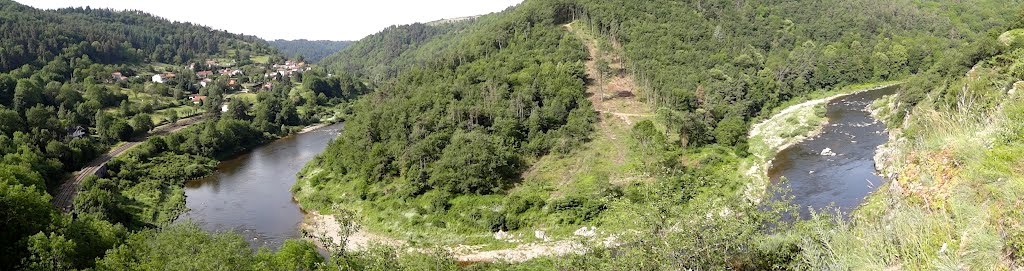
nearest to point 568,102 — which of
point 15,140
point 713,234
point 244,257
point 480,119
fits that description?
point 480,119

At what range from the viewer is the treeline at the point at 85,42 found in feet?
364

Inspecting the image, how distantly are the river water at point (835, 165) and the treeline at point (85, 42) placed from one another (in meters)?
130

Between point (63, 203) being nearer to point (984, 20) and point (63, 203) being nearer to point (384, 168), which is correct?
point (384, 168)

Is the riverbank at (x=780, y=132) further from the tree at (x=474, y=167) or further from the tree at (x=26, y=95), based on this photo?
the tree at (x=26, y=95)

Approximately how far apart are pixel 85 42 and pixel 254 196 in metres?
108

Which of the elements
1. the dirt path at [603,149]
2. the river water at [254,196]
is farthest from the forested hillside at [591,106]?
the river water at [254,196]

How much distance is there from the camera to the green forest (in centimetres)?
1047

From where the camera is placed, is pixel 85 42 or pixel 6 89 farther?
pixel 85 42

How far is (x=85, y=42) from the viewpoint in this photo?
12725cm

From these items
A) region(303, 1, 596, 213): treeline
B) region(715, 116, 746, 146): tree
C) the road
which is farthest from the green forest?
the road

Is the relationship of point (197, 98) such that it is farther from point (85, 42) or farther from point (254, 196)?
point (254, 196)

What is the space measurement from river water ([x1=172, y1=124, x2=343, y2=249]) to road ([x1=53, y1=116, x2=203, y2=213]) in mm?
9026

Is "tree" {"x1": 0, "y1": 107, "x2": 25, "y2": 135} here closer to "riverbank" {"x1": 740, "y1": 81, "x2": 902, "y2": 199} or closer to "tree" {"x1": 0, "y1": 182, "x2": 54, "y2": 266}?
"tree" {"x1": 0, "y1": 182, "x2": 54, "y2": 266}

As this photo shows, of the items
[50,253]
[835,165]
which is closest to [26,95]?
[50,253]
